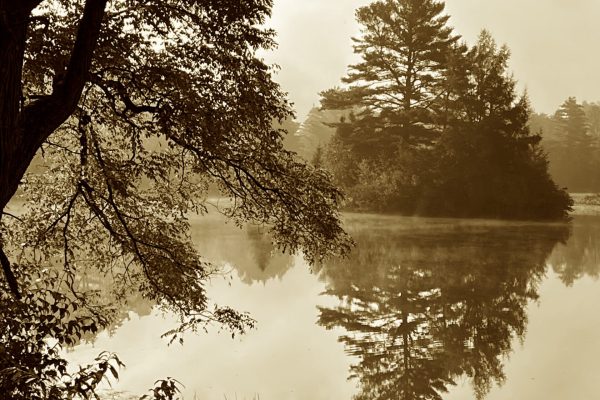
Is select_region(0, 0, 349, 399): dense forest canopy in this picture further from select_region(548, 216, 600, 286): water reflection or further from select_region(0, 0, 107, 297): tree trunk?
select_region(548, 216, 600, 286): water reflection

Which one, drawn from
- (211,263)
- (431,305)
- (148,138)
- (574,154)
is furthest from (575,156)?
(148,138)

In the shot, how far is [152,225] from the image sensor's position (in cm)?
955

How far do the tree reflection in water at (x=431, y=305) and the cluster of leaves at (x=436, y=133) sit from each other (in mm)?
9648

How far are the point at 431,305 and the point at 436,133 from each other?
3007 centimetres

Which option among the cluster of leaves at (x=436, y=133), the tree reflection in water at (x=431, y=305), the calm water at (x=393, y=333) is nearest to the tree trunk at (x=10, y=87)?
the calm water at (x=393, y=333)

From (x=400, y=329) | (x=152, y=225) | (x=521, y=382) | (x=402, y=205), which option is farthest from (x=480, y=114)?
(x=152, y=225)

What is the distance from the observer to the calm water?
10.3 metres

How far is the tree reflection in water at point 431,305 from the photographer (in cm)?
1077

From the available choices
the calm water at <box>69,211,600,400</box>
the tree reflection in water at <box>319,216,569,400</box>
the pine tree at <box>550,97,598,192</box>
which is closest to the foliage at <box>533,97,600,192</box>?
the pine tree at <box>550,97,598,192</box>

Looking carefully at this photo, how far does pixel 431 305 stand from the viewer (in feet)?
51.5

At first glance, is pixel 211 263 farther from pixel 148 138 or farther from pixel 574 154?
pixel 574 154

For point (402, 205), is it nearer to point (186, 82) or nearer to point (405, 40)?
point (405, 40)

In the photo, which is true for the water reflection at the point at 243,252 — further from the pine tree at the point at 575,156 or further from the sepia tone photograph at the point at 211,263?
the pine tree at the point at 575,156

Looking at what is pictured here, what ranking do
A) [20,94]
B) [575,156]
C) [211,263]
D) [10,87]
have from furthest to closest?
[575,156], [211,263], [20,94], [10,87]
